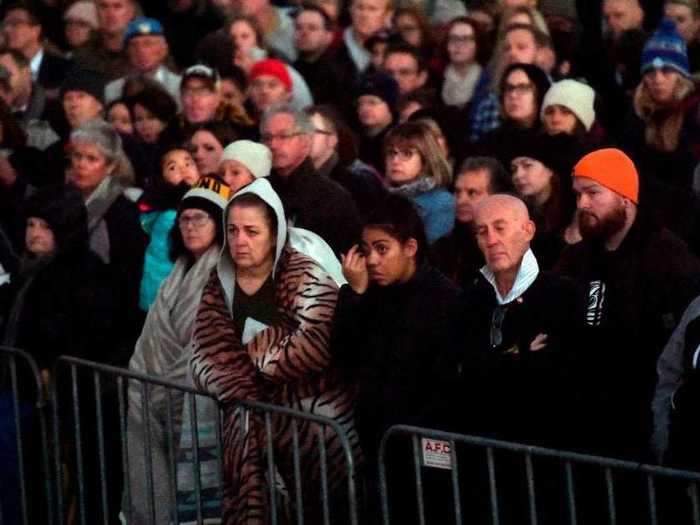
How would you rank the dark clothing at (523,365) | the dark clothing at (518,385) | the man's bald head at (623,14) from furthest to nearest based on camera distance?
→ the man's bald head at (623,14) < the dark clothing at (523,365) < the dark clothing at (518,385)

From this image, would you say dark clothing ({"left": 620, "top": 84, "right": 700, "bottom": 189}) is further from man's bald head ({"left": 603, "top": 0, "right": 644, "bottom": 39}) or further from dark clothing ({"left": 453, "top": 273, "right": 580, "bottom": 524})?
dark clothing ({"left": 453, "top": 273, "right": 580, "bottom": 524})

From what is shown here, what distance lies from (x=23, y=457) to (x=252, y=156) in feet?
6.47

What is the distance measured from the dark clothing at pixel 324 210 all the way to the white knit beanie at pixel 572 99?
1.48 metres

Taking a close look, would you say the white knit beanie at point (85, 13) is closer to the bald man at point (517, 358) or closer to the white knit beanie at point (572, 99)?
the white knit beanie at point (572, 99)

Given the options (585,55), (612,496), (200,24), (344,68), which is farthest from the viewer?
(200,24)

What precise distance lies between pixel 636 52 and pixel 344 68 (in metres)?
2.43

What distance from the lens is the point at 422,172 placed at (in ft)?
35.3

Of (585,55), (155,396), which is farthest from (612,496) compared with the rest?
(585,55)

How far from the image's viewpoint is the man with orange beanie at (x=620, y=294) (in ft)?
26.0

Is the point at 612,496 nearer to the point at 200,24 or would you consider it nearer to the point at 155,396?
the point at 155,396

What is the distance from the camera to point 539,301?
8055 millimetres

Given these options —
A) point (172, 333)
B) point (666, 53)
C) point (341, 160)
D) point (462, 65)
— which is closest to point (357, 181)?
point (341, 160)

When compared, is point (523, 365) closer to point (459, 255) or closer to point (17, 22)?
point (459, 255)

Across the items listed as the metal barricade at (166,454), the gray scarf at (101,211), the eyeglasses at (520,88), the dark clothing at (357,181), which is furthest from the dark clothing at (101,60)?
the metal barricade at (166,454)
